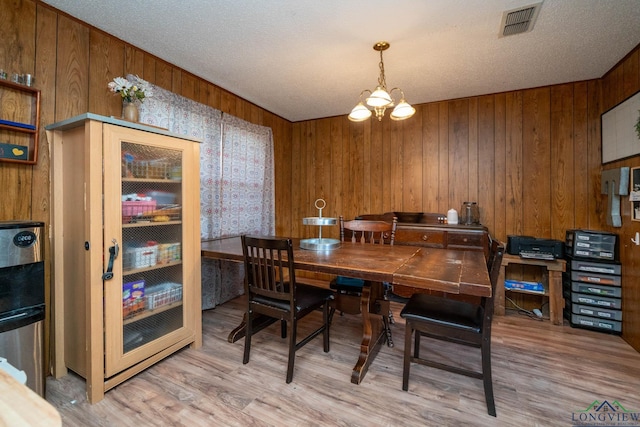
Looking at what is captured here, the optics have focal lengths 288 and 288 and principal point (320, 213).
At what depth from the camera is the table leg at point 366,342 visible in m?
1.87

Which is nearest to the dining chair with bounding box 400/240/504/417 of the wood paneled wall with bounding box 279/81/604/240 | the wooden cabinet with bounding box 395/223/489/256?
the wooden cabinet with bounding box 395/223/489/256

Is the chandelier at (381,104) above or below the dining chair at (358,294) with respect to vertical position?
above

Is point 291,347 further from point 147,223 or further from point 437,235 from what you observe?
point 437,235

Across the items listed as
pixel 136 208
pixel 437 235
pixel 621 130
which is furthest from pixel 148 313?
pixel 621 130

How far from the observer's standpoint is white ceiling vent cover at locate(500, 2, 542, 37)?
1.88 m

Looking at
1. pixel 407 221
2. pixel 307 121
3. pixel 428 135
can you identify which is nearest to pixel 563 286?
pixel 407 221

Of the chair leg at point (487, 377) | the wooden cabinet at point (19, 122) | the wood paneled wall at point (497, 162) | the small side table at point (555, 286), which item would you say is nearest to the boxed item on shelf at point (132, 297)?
the wooden cabinet at point (19, 122)

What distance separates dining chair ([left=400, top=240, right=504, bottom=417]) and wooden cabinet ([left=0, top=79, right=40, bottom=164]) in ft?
8.33

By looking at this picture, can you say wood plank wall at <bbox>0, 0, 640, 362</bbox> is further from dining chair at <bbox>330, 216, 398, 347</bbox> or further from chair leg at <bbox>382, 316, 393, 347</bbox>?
chair leg at <bbox>382, 316, 393, 347</bbox>

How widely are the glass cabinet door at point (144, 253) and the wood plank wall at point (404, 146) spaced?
0.59 m

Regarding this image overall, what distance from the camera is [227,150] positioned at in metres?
3.26

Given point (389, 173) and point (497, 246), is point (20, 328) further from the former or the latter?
point (389, 173)

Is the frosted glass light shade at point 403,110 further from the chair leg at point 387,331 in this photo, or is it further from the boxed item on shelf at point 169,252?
the boxed item on shelf at point 169,252

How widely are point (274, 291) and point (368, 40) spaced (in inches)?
79.1
